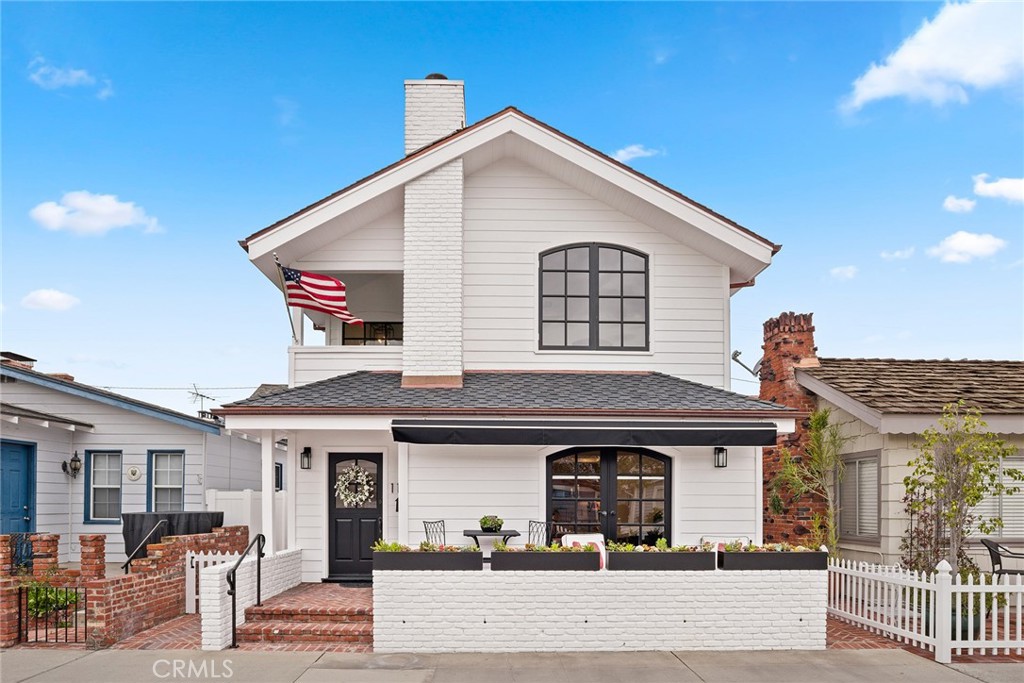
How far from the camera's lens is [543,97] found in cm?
2162

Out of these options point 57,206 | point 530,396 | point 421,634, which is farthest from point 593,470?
point 57,206

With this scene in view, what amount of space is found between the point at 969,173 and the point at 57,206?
1022 inches

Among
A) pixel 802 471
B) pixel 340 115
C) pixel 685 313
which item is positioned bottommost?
pixel 802 471

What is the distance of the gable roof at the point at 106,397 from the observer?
17.2 meters

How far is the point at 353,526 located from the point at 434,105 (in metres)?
7.93

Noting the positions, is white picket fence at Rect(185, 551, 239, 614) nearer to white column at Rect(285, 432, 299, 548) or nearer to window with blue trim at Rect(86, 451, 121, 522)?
white column at Rect(285, 432, 299, 548)

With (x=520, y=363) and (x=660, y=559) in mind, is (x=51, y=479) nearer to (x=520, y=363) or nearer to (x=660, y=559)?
(x=520, y=363)

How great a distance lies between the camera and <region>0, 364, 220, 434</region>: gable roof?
56.4ft

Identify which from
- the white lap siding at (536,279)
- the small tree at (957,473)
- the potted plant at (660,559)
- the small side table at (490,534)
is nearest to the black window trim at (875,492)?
the small tree at (957,473)

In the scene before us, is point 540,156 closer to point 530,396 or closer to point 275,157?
point 530,396

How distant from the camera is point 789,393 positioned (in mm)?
16141

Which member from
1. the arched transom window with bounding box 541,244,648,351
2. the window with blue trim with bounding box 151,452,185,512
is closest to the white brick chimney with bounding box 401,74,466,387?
the arched transom window with bounding box 541,244,648,351

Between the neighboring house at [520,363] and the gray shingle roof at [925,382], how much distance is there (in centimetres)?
218

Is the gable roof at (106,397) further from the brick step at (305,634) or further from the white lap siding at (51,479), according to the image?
the brick step at (305,634)
